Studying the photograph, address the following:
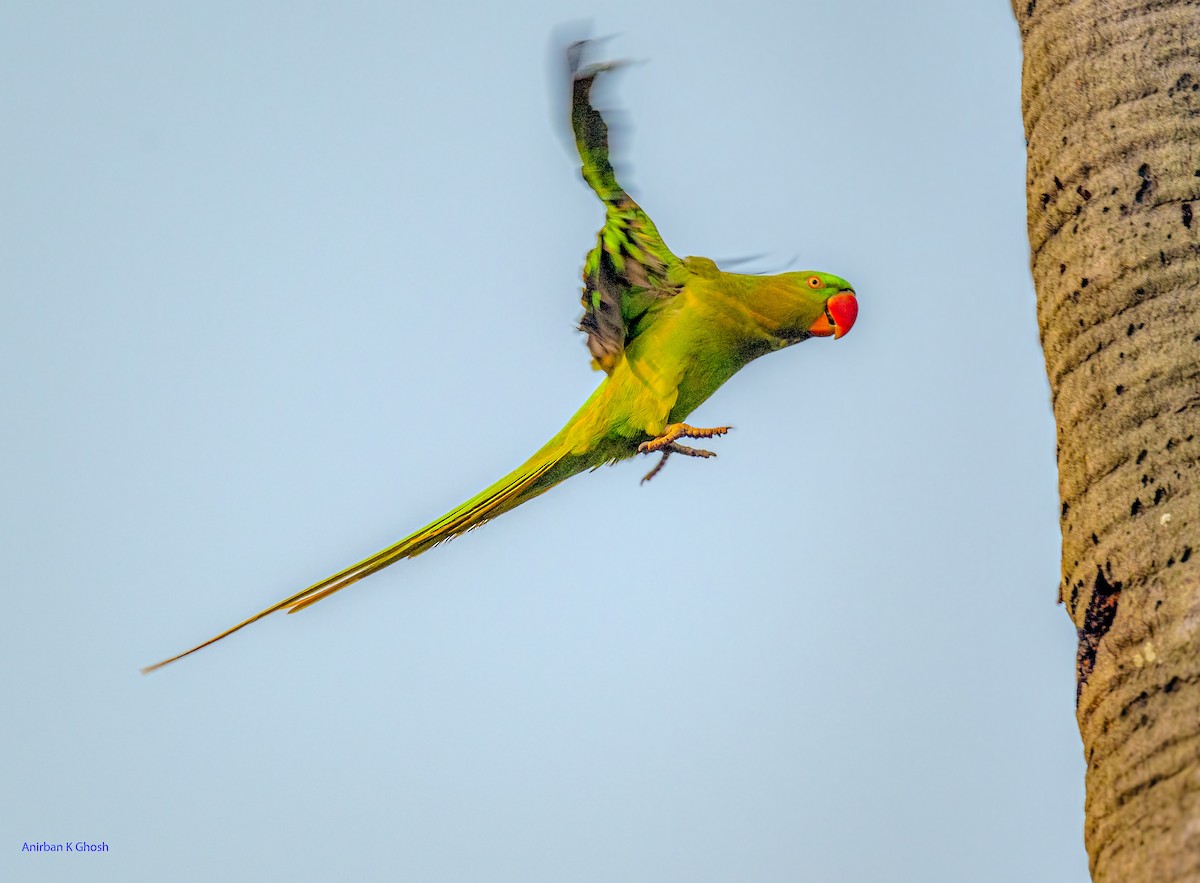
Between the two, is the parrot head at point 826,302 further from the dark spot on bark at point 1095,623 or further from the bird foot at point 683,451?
the dark spot on bark at point 1095,623

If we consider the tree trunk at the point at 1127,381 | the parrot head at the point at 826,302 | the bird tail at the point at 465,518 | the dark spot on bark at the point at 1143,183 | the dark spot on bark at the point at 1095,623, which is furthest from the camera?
the parrot head at the point at 826,302

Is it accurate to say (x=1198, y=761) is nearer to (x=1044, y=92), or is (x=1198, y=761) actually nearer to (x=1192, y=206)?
(x=1192, y=206)

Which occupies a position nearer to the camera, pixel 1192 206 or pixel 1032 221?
pixel 1192 206

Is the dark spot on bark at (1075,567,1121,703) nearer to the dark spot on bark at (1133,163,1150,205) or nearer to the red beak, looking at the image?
the dark spot on bark at (1133,163,1150,205)

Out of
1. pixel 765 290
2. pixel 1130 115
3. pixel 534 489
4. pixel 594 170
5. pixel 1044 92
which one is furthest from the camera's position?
pixel 765 290

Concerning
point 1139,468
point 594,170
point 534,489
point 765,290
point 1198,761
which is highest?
point 594,170

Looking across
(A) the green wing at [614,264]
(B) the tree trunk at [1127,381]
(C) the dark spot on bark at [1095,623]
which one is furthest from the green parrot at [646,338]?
(C) the dark spot on bark at [1095,623]

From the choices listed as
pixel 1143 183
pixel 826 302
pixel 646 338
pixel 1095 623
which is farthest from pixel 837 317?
pixel 1095 623

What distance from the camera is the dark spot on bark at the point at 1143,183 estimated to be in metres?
2.90

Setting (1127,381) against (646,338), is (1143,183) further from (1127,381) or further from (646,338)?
(646,338)

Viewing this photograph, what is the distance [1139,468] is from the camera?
8.73ft

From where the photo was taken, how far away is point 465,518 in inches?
153

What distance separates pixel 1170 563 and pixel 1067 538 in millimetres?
390

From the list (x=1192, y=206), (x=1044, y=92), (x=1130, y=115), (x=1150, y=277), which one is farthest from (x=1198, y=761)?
(x=1044, y=92)
